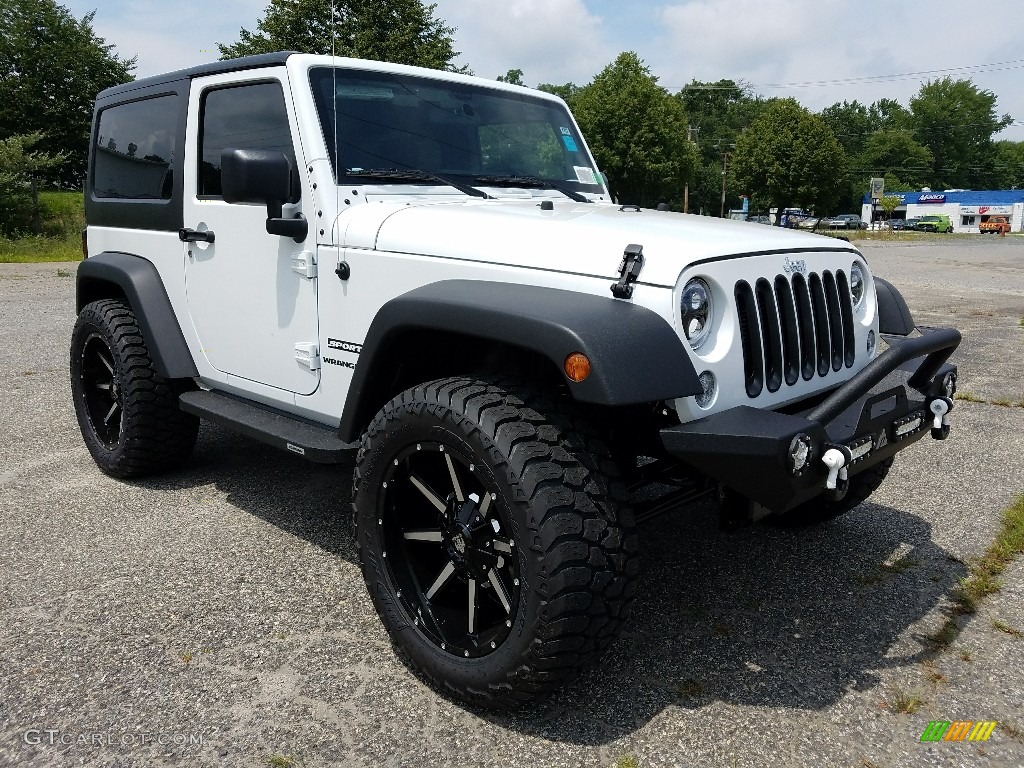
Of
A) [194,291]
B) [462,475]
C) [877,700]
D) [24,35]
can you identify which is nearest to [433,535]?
[462,475]

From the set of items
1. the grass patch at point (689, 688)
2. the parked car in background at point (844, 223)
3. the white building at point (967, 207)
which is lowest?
the grass patch at point (689, 688)

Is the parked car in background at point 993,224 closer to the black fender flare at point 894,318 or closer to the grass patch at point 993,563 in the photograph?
the grass patch at point 993,563

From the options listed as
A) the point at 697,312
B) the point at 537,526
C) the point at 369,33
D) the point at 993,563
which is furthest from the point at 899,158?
the point at 537,526

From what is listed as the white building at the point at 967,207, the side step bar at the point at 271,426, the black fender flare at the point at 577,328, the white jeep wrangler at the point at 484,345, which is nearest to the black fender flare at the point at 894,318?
the white jeep wrangler at the point at 484,345

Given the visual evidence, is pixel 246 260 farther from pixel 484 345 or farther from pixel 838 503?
pixel 838 503

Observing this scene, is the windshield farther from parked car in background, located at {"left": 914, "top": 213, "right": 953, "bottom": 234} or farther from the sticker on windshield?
parked car in background, located at {"left": 914, "top": 213, "right": 953, "bottom": 234}

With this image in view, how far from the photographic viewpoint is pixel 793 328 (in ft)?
8.87

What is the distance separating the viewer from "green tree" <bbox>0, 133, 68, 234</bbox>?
69.9ft

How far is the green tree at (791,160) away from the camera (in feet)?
175

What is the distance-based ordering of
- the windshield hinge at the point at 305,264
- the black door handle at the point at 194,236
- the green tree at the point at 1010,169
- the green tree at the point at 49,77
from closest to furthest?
1. the windshield hinge at the point at 305,264
2. the black door handle at the point at 194,236
3. the green tree at the point at 49,77
4. the green tree at the point at 1010,169

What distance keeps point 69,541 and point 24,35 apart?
33.6 meters

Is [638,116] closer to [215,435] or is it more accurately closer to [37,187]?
[37,187]

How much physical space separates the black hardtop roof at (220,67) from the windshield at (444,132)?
23cm

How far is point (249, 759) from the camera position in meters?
2.29
